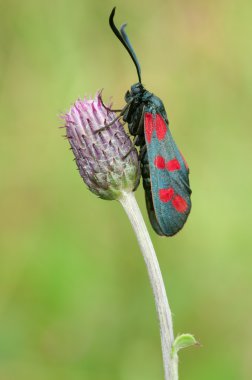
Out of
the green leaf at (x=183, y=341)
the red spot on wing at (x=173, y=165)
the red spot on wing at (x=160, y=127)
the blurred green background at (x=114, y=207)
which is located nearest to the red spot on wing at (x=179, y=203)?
the red spot on wing at (x=173, y=165)

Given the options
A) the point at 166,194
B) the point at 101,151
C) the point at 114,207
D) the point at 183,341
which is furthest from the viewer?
the point at 114,207

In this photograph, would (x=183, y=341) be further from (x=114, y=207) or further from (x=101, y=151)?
(x=114, y=207)

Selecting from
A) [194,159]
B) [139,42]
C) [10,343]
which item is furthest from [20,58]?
[10,343]

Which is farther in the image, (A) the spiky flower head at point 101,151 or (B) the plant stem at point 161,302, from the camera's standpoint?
(A) the spiky flower head at point 101,151

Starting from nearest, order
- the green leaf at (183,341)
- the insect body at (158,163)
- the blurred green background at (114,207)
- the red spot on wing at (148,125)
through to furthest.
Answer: the green leaf at (183,341)
the insect body at (158,163)
the red spot on wing at (148,125)
the blurred green background at (114,207)

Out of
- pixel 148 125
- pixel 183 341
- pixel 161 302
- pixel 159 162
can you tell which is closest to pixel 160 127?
pixel 148 125

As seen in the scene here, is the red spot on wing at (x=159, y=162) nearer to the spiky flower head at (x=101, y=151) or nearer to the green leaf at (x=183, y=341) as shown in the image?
the spiky flower head at (x=101, y=151)

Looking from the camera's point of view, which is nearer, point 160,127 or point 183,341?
point 183,341

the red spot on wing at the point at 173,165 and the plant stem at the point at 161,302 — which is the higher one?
the red spot on wing at the point at 173,165
